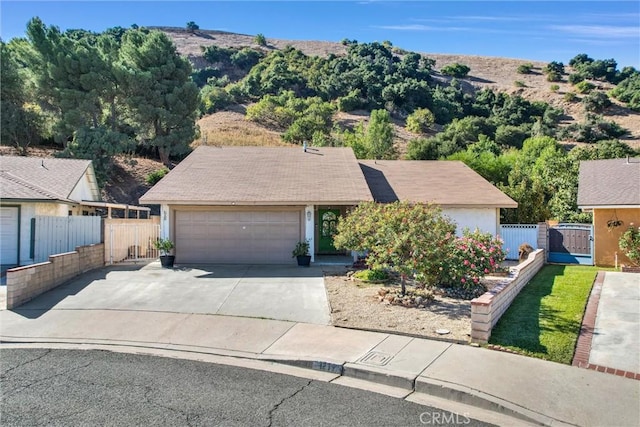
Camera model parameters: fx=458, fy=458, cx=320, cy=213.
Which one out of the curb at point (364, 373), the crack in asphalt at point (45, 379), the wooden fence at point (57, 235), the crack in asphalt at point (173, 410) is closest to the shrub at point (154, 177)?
the wooden fence at point (57, 235)

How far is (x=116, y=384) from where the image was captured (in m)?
6.16

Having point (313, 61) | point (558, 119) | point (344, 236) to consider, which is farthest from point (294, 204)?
point (313, 61)

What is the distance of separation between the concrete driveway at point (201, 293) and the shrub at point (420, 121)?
43336 mm

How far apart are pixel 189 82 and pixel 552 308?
102 ft

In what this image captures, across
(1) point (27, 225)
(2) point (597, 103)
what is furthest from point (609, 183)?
(2) point (597, 103)

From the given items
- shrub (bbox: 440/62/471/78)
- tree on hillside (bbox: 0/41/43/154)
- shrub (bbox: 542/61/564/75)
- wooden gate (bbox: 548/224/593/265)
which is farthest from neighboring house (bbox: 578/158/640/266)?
shrub (bbox: 542/61/564/75)

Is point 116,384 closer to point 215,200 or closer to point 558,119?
point 215,200

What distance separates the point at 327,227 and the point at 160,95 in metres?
20.1

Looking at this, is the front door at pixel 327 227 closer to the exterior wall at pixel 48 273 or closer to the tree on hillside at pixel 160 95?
the exterior wall at pixel 48 273

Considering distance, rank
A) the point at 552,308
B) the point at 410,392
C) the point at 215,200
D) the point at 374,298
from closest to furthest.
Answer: the point at 410,392, the point at 552,308, the point at 374,298, the point at 215,200

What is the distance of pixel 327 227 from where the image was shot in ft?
62.8

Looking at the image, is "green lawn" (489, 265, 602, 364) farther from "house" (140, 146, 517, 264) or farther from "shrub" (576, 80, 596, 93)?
"shrub" (576, 80, 596, 93)

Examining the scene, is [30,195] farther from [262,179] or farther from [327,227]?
[327,227]

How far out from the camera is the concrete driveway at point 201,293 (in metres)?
10.1
